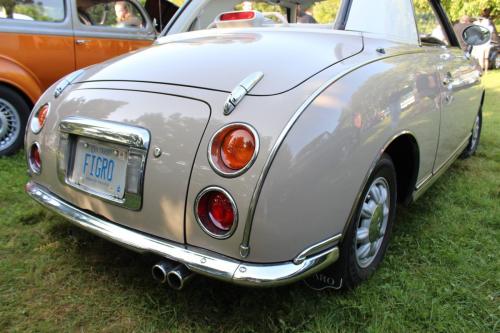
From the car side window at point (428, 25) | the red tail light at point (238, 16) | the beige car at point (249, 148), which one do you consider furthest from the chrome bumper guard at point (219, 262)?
the car side window at point (428, 25)

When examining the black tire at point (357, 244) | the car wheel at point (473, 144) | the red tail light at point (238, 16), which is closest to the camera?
the black tire at point (357, 244)

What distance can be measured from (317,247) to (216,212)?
1.41 feet

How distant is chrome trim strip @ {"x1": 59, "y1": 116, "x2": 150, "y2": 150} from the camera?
1857 mm

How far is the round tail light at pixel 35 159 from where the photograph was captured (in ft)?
7.56

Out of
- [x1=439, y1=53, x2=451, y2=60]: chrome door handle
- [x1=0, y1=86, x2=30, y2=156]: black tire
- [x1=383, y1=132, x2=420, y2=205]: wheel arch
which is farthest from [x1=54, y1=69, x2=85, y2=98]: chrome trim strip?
[x1=439, y1=53, x2=451, y2=60]: chrome door handle

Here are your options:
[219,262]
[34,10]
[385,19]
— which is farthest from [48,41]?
[219,262]

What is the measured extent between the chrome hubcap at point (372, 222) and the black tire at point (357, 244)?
1 centimetres

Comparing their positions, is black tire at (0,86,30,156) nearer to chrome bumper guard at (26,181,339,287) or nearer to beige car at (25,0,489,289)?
beige car at (25,0,489,289)

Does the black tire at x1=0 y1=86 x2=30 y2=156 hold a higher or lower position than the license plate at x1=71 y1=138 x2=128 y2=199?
lower

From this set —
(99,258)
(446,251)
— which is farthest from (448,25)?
(99,258)

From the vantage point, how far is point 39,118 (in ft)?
7.71

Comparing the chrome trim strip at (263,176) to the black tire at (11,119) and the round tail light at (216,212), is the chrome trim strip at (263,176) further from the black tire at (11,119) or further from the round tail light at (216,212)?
the black tire at (11,119)

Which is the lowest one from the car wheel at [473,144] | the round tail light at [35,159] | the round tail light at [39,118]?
the car wheel at [473,144]

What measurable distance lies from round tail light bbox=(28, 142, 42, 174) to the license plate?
32 centimetres
